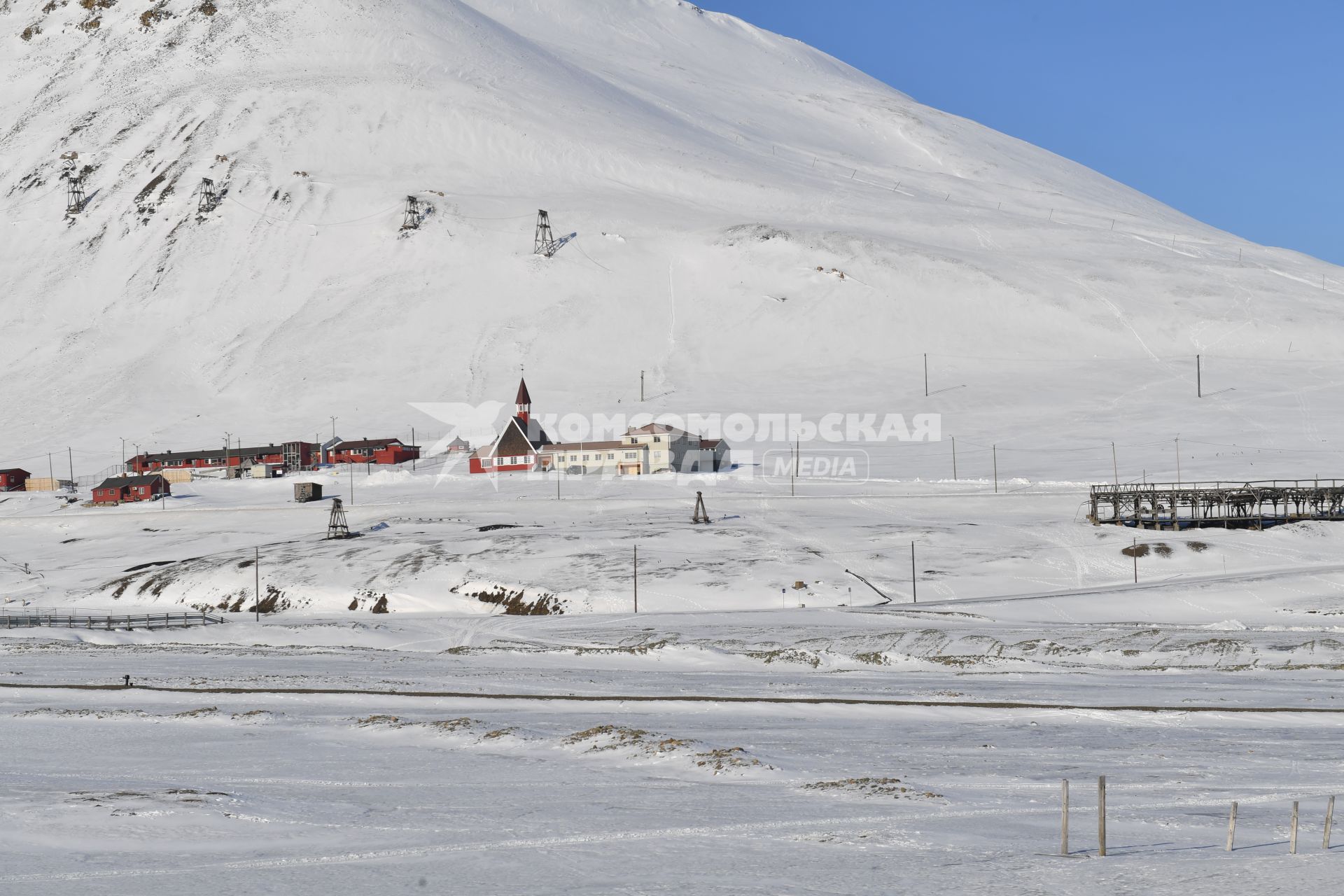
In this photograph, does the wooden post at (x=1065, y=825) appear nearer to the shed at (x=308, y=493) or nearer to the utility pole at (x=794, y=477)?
the utility pole at (x=794, y=477)

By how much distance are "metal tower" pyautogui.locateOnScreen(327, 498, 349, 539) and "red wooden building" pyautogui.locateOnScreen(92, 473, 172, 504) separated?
37.4 meters

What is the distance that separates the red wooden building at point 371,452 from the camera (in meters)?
146

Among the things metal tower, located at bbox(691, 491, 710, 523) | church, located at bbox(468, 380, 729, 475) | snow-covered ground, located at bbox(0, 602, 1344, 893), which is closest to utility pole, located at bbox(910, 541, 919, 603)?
snow-covered ground, located at bbox(0, 602, 1344, 893)

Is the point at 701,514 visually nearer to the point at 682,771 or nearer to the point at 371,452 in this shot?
the point at 371,452

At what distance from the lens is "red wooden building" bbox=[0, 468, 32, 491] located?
14388 centimetres

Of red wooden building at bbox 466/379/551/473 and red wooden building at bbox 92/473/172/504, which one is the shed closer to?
red wooden building at bbox 92/473/172/504

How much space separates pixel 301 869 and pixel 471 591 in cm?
5703

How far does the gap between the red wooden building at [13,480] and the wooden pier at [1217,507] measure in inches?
4698

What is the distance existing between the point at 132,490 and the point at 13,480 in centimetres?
3094

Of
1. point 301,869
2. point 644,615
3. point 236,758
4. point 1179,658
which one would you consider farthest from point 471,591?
point 301,869

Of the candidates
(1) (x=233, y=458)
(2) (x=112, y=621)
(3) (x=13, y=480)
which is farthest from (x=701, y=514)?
(3) (x=13, y=480)

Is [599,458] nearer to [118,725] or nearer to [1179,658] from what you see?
[1179,658]

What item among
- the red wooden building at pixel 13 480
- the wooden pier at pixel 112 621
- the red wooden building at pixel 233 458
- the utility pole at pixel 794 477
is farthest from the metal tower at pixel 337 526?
the red wooden building at pixel 13 480

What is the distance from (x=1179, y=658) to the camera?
4844 cm
